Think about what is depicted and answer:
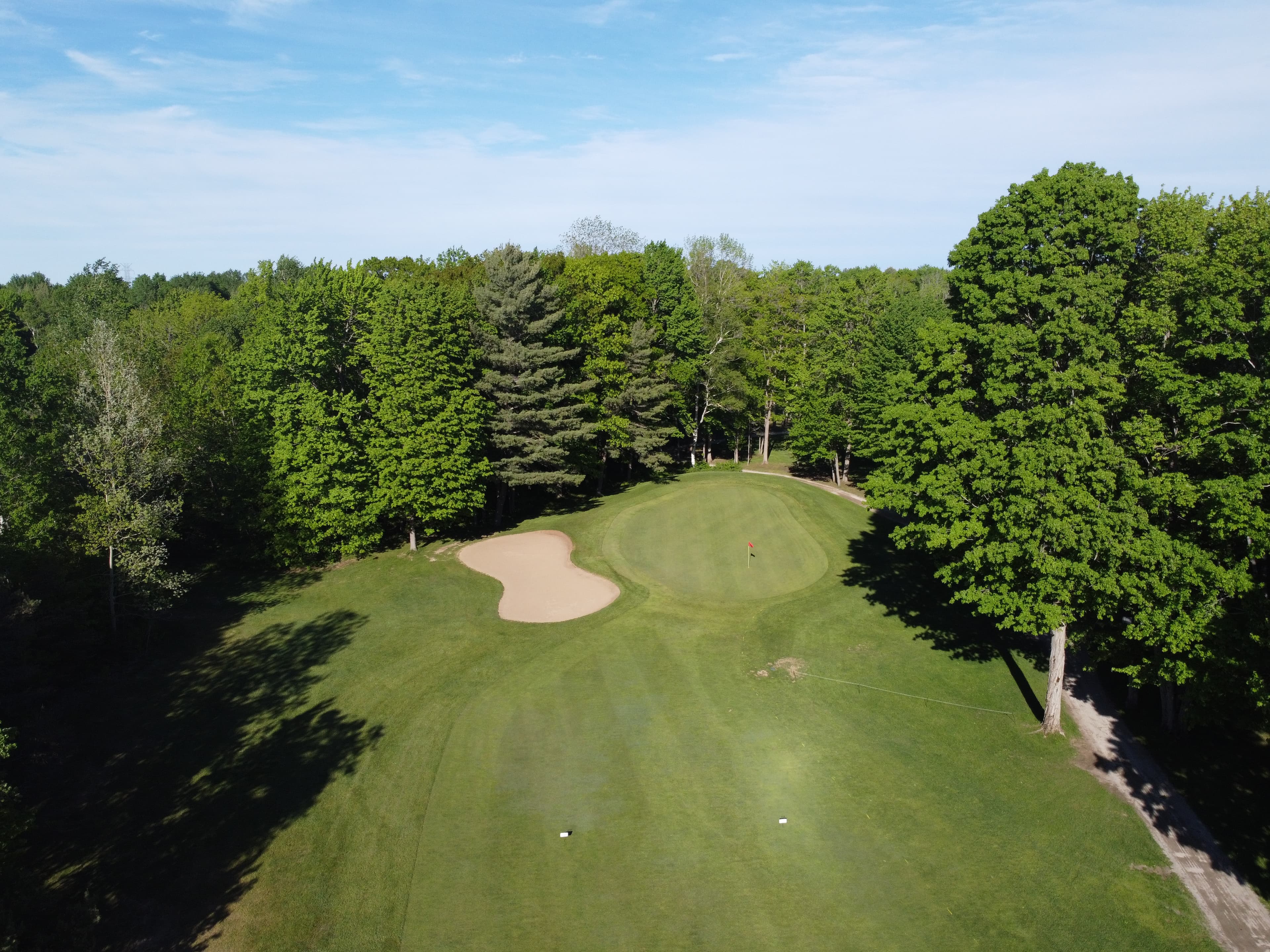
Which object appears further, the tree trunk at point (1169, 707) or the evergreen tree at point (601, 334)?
the evergreen tree at point (601, 334)

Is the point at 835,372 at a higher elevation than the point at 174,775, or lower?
higher

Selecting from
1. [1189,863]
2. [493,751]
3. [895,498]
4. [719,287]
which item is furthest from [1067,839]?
[719,287]

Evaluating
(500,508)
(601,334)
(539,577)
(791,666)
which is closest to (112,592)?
(539,577)

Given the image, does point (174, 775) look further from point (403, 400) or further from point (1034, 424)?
point (1034, 424)

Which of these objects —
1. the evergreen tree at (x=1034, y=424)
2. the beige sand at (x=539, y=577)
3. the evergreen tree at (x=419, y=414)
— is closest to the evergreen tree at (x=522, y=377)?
the evergreen tree at (x=419, y=414)

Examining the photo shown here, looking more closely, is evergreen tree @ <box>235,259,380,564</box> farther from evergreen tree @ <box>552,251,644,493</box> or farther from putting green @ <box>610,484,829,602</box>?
evergreen tree @ <box>552,251,644,493</box>

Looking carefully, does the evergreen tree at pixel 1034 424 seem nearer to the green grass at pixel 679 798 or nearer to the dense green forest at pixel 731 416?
the dense green forest at pixel 731 416

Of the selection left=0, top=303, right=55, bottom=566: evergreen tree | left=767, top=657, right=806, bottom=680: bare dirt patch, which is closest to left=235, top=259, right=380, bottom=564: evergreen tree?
left=0, top=303, right=55, bottom=566: evergreen tree
